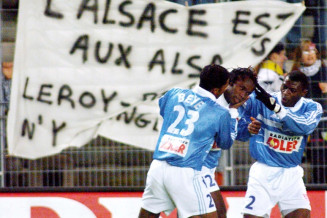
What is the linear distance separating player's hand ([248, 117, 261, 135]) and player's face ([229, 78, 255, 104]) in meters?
0.29

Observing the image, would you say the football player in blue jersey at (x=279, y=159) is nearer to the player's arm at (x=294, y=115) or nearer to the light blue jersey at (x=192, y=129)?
the player's arm at (x=294, y=115)

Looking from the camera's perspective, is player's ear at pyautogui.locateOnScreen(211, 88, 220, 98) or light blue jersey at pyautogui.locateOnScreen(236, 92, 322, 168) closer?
player's ear at pyautogui.locateOnScreen(211, 88, 220, 98)

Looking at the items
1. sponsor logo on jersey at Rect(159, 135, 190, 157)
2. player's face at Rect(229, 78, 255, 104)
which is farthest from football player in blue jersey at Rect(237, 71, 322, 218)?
sponsor logo on jersey at Rect(159, 135, 190, 157)

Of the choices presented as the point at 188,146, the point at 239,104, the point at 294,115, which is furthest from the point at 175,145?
the point at 294,115

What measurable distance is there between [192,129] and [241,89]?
656 millimetres

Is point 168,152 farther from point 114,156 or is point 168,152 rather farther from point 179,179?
point 114,156

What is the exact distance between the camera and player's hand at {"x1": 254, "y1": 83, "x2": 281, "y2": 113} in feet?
23.6

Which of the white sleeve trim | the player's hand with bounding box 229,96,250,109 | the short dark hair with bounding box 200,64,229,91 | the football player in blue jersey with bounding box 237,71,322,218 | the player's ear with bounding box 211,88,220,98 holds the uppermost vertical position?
the short dark hair with bounding box 200,64,229,91

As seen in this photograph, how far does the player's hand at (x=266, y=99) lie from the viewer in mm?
7188

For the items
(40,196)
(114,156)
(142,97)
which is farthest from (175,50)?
(40,196)

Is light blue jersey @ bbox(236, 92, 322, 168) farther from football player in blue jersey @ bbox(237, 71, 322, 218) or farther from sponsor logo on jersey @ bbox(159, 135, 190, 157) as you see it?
sponsor logo on jersey @ bbox(159, 135, 190, 157)

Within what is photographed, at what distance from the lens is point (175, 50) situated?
9289 millimetres

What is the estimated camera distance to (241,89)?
7141mm

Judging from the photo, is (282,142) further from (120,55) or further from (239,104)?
(120,55)
